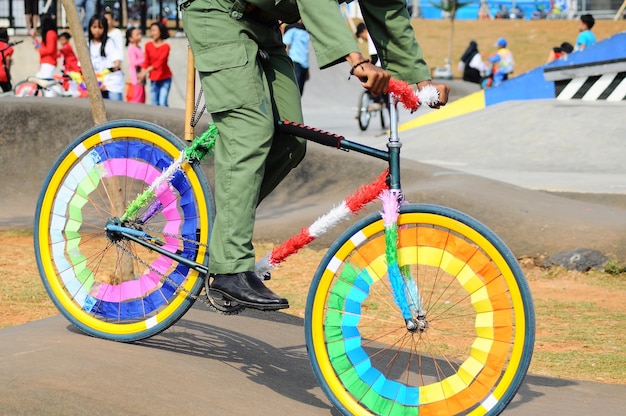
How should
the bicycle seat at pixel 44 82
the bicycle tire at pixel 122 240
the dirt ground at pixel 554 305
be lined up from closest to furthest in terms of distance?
the bicycle tire at pixel 122 240 → the dirt ground at pixel 554 305 → the bicycle seat at pixel 44 82

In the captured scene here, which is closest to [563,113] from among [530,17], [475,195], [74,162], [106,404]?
[475,195]

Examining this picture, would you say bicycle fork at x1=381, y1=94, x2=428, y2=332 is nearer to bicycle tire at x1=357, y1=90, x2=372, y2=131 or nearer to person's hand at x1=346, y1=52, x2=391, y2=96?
person's hand at x1=346, y1=52, x2=391, y2=96

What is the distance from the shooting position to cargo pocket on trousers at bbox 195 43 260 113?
3592mm

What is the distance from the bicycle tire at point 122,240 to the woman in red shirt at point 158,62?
11.5 meters

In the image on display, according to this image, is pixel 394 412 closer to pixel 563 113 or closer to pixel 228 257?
pixel 228 257

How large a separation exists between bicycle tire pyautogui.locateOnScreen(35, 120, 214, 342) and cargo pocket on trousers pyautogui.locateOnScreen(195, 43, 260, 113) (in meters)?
0.51

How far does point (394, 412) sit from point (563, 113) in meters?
10.5

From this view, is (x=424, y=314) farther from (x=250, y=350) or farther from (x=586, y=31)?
(x=586, y=31)

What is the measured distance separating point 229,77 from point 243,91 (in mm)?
75

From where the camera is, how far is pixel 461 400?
336 centimetres

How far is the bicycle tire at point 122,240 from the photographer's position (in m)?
4.10

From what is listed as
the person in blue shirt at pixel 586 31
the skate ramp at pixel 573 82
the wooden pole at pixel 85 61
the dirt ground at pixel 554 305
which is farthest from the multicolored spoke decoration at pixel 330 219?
the person in blue shirt at pixel 586 31

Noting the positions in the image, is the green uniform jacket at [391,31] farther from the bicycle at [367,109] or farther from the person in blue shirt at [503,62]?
the person in blue shirt at [503,62]

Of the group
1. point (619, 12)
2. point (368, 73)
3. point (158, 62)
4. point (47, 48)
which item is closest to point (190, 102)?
point (368, 73)
